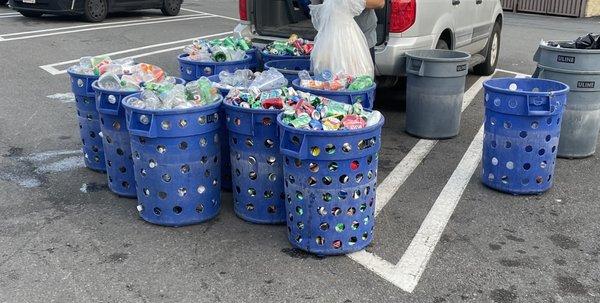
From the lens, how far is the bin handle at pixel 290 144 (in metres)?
3.51

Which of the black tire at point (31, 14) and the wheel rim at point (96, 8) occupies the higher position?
the wheel rim at point (96, 8)

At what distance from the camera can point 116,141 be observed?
4.50m

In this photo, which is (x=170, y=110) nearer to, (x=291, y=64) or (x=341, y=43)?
(x=341, y=43)

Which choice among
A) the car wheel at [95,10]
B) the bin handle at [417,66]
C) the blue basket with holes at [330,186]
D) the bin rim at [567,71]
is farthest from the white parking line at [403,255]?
the car wheel at [95,10]

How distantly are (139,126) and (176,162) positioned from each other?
33cm

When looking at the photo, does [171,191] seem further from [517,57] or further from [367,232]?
[517,57]

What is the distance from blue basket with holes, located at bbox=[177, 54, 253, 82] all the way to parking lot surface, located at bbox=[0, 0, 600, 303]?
118cm

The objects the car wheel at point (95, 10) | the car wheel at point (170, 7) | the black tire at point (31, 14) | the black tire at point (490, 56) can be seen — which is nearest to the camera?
the black tire at point (490, 56)

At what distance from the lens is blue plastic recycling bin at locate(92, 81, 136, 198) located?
4.36 meters

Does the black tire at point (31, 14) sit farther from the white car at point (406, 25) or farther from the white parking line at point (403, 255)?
the white parking line at point (403, 255)

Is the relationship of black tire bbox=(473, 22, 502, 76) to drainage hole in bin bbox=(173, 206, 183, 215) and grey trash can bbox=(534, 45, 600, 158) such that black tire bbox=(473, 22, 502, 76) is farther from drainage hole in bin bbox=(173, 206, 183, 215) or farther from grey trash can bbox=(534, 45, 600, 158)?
drainage hole in bin bbox=(173, 206, 183, 215)

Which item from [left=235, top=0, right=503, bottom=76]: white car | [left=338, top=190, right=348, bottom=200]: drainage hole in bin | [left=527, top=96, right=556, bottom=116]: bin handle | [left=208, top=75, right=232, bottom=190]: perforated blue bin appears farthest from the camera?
[left=235, top=0, right=503, bottom=76]: white car

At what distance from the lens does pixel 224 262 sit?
368 cm

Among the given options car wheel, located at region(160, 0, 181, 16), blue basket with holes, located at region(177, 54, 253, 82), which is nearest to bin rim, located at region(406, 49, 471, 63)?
blue basket with holes, located at region(177, 54, 253, 82)
